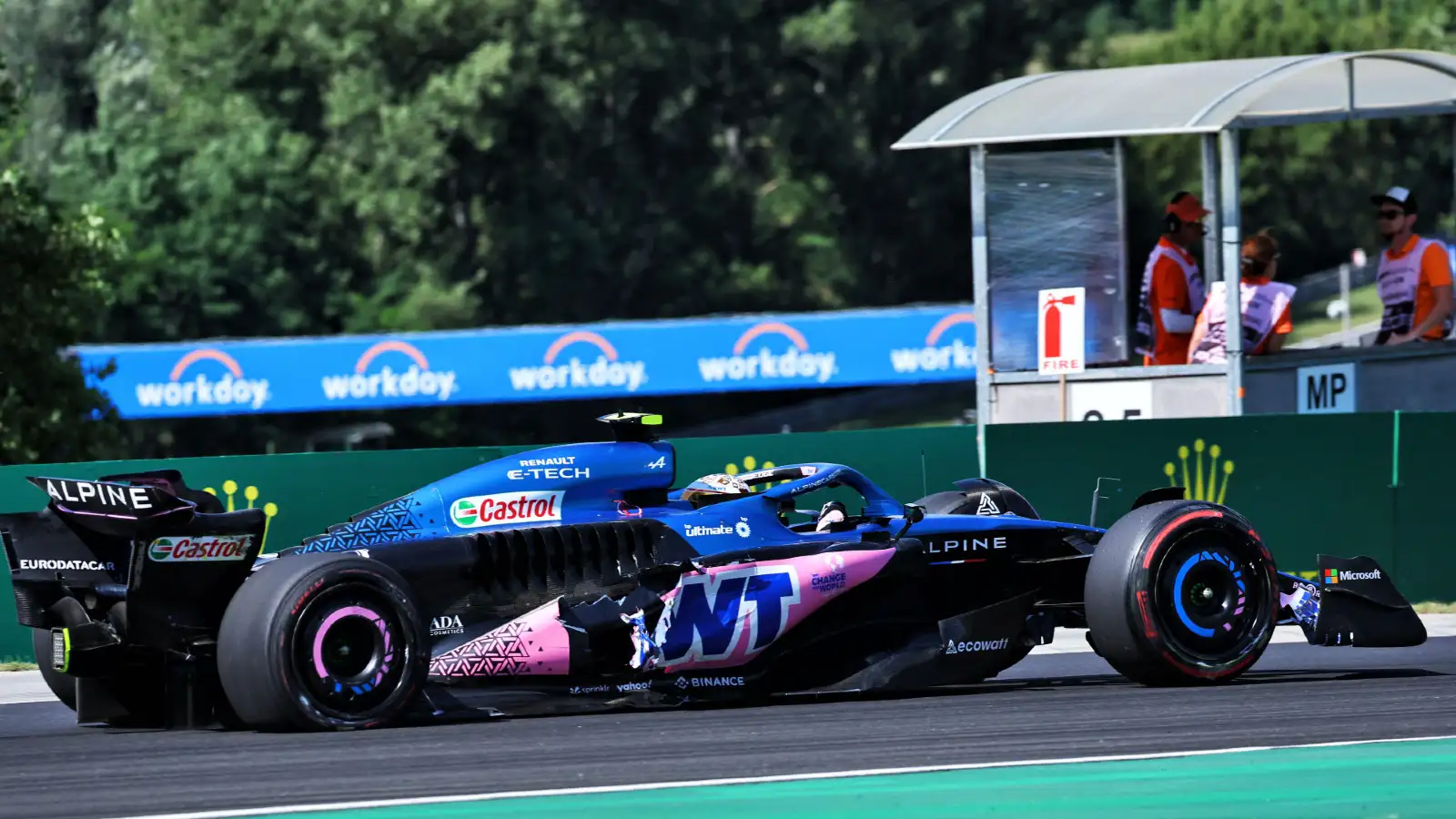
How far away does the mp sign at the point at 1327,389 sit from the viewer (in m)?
18.0

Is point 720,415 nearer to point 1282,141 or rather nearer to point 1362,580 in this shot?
point 1282,141

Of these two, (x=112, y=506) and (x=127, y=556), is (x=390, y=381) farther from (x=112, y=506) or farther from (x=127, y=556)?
(x=112, y=506)

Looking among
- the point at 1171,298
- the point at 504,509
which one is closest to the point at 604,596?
the point at 504,509

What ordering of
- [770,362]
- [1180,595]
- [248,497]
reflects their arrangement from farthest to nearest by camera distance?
[770,362] → [248,497] → [1180,595]

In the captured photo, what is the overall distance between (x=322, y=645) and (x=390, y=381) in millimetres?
29553

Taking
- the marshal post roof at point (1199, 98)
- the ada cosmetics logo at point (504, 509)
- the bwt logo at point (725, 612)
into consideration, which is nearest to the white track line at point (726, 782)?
the bwt logo at point (725, 612)

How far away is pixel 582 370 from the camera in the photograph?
3888cm

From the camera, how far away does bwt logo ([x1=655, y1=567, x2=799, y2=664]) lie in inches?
423

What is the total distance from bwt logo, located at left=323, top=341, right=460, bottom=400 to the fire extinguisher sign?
2182 cm

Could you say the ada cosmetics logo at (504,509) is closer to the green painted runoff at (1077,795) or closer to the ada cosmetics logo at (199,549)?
the ada cosmetics logo at (199,549)

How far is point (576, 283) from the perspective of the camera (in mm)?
60094

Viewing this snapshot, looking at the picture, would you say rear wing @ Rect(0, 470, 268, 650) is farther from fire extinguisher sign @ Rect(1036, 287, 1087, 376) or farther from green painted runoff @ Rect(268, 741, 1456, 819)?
fire extinguisher sign @ Rect(1036, 287, 1087, 376)

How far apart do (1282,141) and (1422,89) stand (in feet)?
150

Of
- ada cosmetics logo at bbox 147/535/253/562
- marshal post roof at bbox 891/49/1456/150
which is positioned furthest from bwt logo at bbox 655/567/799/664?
marshal post roof at bbox 891/49/1456/150
